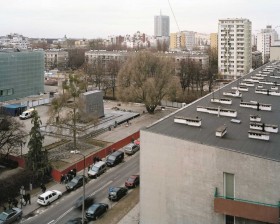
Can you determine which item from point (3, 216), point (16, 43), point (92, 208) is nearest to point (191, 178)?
point (92, 208)

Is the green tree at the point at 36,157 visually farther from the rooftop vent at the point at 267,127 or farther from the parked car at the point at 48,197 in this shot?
the rooftop vent at the point at 267,127

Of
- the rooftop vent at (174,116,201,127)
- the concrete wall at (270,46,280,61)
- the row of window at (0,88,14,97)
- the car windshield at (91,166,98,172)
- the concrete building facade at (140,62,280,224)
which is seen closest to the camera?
the concrete building facade at (140,62,280,224)

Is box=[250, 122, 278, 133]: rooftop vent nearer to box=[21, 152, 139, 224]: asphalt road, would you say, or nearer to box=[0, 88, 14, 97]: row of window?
box=[21, 152, 139, 224]: asphalt road

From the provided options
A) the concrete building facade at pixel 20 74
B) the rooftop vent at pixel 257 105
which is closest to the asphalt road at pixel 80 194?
the rooftop vent at pixel 257 105

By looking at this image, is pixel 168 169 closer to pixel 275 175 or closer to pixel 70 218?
pixel 275 175

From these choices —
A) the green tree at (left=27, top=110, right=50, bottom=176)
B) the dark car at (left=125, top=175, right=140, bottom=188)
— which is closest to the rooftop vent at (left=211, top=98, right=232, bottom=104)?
the dark car at (left=125, top=175, right=140, bottom=188)

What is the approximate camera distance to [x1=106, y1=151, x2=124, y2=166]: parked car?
23.1 meters

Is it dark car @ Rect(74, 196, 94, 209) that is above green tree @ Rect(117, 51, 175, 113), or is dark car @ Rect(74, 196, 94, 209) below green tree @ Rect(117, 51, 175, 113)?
below

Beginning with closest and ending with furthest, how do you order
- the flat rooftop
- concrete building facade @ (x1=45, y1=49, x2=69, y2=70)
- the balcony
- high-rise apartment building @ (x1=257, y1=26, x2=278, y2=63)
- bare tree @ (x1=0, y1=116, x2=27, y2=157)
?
the balcony → the flat rooftop → bare tree @ (x1=0, y1=116, x2=27, y2=157) → concrete building facade @ (x1=45, y1=49, x2=69, y2=70) → high-rise apartment building @ (x1=257, y1=26, x2=278, y2=63)

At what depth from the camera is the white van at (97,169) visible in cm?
2125

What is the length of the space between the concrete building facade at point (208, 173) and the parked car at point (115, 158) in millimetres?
9026

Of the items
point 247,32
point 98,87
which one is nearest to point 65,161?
point 98,87

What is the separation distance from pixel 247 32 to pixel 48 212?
61.3 metres

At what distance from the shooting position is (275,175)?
1082 cm
